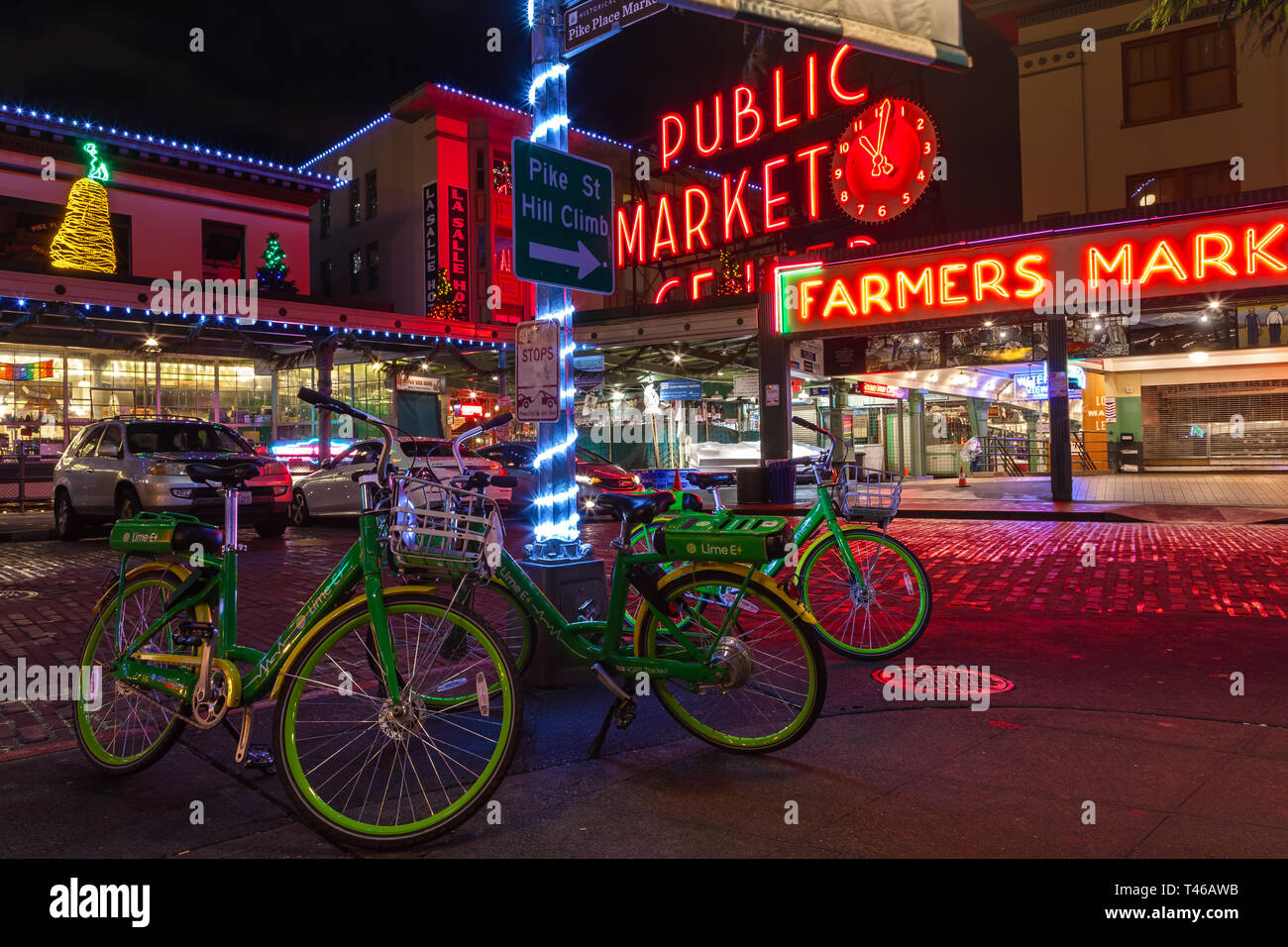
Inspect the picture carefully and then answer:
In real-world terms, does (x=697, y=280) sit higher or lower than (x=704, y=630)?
higher

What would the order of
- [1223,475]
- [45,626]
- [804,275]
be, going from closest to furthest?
[45,626], [804,275], [1223,475]

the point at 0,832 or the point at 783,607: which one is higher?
the point at 783,607

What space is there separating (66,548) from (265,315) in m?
9.10

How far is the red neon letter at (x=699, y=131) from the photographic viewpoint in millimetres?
29188

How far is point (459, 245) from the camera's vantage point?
31406 millimetres

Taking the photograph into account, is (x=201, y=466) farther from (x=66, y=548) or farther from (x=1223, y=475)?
(x=1223, y=475)

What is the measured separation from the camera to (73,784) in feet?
12.9

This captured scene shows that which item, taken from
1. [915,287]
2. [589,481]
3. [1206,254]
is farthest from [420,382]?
[1206,254]

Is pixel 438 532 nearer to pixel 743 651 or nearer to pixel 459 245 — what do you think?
pixel 743 651

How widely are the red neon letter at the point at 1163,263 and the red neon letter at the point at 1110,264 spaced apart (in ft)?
0.98

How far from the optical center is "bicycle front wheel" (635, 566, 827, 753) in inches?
155

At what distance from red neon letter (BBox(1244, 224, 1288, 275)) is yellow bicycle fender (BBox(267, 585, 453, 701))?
1736cm

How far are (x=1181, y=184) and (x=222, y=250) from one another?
999 inches
